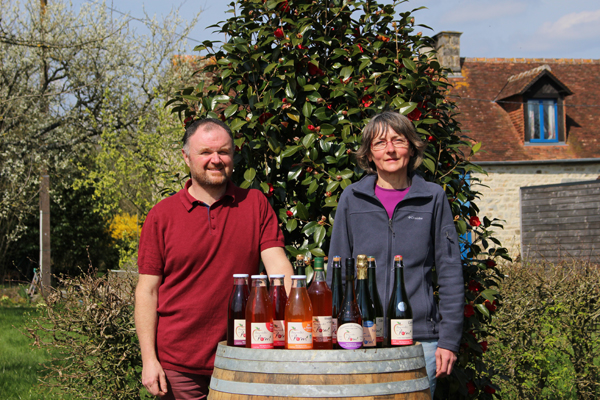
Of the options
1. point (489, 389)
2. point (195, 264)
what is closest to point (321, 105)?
point (195, 264)

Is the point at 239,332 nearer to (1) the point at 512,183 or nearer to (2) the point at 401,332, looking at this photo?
(2) the point at 401,332

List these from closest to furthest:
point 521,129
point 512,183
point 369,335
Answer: point 369,335
point 512,183
point 521,129

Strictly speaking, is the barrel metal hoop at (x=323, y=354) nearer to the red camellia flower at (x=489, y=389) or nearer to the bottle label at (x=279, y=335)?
the bottle label at (x=279, y=335)

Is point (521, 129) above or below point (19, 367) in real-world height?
above

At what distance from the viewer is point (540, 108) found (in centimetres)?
1783

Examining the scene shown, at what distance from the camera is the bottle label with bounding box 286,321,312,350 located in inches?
80.7

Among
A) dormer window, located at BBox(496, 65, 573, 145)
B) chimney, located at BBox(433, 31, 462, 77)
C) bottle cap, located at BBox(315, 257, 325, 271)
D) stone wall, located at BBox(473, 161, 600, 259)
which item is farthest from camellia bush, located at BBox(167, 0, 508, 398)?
chimney, located at BBox(433, 31, 462, 77)

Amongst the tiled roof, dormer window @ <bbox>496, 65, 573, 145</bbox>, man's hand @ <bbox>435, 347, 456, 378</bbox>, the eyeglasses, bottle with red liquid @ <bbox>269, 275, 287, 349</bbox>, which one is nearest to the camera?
bottle with red liquid @ <bbox>269, 275, 287, 349</bbox>

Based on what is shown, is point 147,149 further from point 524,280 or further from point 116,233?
point 524,280

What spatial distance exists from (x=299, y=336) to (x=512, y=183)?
16.4 metres

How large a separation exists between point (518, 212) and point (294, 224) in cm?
1542

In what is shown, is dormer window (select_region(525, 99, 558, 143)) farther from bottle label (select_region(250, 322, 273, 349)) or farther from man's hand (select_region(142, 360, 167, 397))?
bottle label (select_region(250, 322, 273, 349))

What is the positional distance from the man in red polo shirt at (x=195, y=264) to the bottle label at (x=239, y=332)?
0.37 m

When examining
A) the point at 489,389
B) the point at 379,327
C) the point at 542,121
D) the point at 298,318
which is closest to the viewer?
the point at 298,318
